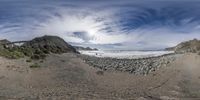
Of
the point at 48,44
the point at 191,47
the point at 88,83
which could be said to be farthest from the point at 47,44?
the point at 88,83

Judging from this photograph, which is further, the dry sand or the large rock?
the large rock

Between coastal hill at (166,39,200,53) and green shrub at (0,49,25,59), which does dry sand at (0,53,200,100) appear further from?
coastal hill at (166,39,200,53)

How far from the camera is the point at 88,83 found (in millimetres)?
53594

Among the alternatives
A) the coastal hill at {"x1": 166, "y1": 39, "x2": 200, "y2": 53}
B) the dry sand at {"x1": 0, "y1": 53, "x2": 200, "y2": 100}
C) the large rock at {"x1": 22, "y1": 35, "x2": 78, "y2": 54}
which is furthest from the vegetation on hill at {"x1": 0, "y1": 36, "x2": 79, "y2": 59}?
the coastal hill at {"x1": 166, "y1": 39, "x2": 200, "y2": 53}

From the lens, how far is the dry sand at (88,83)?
45.2 metres

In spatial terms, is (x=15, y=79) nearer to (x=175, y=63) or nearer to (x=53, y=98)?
(x=53, y=98)

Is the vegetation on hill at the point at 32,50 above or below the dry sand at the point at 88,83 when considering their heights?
above

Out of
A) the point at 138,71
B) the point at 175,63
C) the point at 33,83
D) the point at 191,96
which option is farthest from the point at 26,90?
the point at 175,63

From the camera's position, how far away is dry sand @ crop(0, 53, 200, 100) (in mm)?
45219

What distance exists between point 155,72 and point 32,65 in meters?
16.6

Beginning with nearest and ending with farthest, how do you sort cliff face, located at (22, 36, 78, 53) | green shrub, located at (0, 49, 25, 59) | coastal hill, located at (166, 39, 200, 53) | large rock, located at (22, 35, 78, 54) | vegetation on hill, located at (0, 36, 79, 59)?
green shrub, located at (0, 49, 25, 59)
vegetation on hill, located at (0, 36, 79, 59)
large rock, located at (22, 35, 78, 54)
cliff face, located at (22, 36, 78, 53)
coastal hill, located at (166, 39, 200, 53)

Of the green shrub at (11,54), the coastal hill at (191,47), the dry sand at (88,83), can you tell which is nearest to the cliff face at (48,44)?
the green shrub at (11,54)

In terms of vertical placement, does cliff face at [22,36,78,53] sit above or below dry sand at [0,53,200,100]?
above

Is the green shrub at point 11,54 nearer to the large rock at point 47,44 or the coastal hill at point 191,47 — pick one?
the large rock at point 47,44
